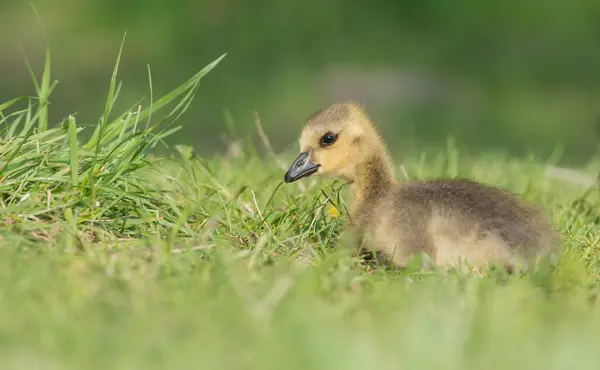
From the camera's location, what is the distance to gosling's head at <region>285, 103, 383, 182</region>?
15.7 feet

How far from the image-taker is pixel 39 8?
14.1m

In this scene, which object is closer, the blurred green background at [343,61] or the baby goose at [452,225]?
the baby goose at [452,225]

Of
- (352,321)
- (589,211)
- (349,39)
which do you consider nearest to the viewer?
(352,321)

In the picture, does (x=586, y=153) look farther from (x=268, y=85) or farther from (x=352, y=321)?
(x=352, y=321)

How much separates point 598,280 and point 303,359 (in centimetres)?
170

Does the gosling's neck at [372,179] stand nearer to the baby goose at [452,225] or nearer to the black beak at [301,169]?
the baby goose at [452,225]

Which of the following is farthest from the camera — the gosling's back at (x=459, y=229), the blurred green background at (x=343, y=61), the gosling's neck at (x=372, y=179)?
the blurred green background at (x=343, y=61)

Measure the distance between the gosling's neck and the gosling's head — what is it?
25 millimetres

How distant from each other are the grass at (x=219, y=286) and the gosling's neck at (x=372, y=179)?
119 mm

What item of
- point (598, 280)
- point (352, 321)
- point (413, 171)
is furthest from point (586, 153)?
point (352, 321)

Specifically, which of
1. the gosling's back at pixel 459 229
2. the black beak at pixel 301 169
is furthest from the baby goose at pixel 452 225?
the black beak at pixel 301 169

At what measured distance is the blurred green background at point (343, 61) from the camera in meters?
11.0

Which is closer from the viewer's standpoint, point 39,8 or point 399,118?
point 399,118

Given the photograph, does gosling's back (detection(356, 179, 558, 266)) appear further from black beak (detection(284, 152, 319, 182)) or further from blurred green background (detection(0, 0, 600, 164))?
blurred green background (detection(0, 0, 600, 164))
